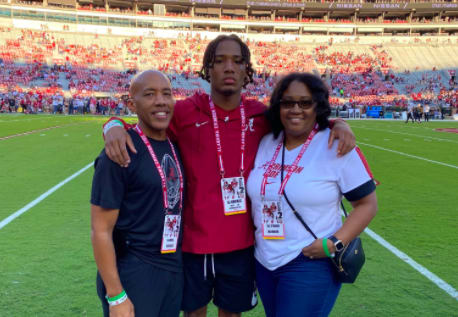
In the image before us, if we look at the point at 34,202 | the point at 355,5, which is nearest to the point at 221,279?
the point at 34,202

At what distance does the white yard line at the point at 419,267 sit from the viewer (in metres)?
3.65

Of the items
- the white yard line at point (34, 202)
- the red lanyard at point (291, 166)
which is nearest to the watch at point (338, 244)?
the red lanyard at point (291, 166)

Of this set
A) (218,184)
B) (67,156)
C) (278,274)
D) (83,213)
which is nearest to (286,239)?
(278,274)

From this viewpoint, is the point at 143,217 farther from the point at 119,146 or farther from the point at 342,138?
the point at 342,138

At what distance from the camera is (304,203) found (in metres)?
2.06

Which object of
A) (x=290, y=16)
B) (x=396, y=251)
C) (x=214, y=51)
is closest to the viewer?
(x=214, y=51)

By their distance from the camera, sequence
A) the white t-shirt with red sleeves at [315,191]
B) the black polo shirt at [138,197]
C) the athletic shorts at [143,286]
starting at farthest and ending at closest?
the white t-shirt with red sleeves at [315,191] → the athletic shorts at [143,286] → the black polo shirt at [138,197]

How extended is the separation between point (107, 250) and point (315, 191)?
1.11m

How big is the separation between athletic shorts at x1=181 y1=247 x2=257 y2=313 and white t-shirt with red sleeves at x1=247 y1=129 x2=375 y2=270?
24 cm

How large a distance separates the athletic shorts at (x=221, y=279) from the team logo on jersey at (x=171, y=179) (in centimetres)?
47

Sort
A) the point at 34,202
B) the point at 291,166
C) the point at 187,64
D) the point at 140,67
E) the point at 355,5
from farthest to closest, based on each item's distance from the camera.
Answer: the point at 355,5 → the point at 187,64 → the point at 140,67 → the point at 34,202 → the point at 291,166

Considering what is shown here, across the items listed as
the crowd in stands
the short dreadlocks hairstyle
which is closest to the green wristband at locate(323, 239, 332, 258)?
the short dreadlocks hairstyle

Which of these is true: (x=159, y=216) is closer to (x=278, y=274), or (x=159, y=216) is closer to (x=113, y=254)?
(x=113, y=254)

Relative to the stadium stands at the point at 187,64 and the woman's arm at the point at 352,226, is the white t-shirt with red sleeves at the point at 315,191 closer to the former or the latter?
the woman's arm at the point at 352,226
